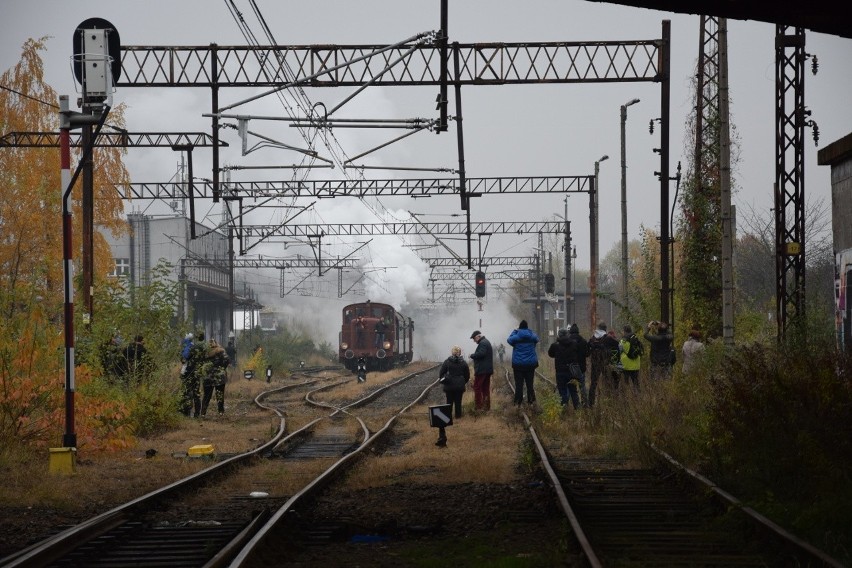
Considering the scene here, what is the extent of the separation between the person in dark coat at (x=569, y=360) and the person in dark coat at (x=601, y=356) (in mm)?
218

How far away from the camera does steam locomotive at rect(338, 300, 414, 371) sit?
5084 cm

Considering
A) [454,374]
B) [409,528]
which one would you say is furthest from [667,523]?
[454,374]

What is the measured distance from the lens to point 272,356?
5303cm

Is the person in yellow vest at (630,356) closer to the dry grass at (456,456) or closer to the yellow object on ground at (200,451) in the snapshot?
the dry grass at (456,456)

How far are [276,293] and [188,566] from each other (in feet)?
301

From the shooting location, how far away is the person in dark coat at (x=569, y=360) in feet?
67.9

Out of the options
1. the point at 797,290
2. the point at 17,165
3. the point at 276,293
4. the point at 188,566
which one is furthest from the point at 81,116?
the point at 276,293

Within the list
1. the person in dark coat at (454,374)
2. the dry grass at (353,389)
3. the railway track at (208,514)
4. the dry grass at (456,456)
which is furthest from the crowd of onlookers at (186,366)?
the dry grass at (353,389)

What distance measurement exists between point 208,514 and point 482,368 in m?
12.3

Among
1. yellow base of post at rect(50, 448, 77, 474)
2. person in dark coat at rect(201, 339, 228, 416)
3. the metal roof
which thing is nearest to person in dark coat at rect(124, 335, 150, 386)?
person in dark coat at rect(201, 339, 228, 416)

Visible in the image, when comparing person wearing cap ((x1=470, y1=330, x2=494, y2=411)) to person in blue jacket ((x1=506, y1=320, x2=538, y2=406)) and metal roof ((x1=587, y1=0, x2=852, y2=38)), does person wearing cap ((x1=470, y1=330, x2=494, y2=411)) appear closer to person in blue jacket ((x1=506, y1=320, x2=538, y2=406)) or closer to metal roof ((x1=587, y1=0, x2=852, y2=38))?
person in blue jacket ((x1=506, y1=320, x2=538, y2=406))

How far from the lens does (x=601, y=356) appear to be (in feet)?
69.9

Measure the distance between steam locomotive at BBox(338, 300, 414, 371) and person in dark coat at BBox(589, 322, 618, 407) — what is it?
95.9 ft

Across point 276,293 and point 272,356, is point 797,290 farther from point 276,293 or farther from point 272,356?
point 276,293
